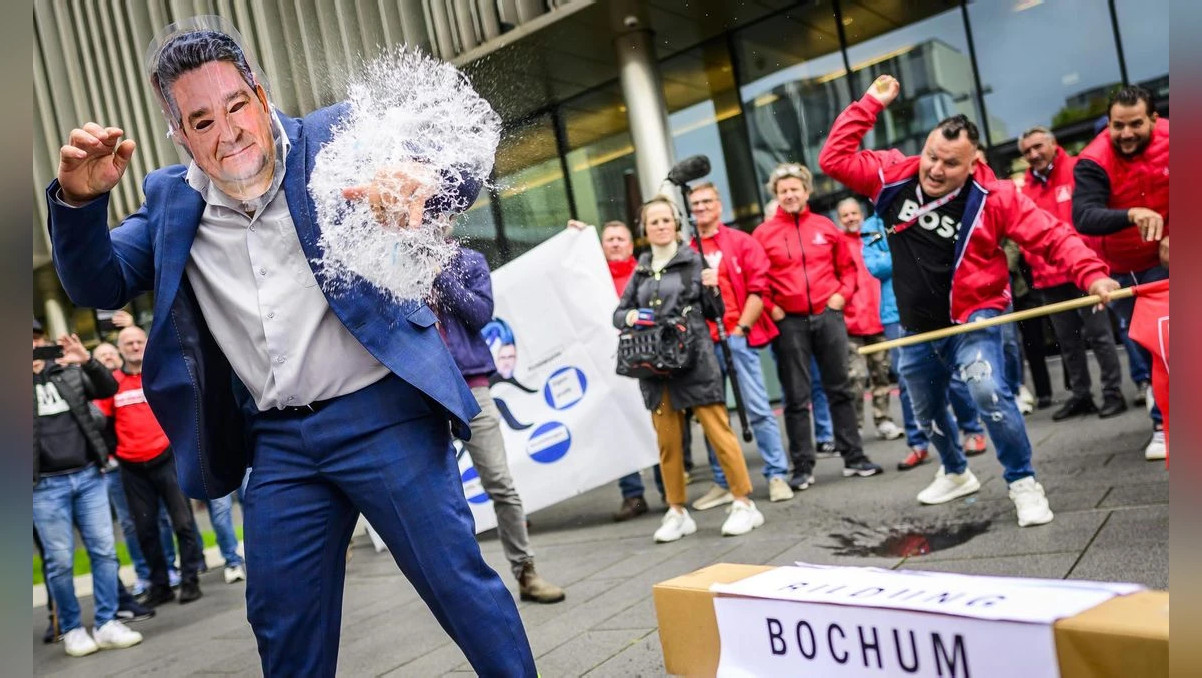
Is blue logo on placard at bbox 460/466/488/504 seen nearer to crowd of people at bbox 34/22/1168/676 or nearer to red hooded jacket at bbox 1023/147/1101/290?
crowd of people at bbox 34/22/1168/676

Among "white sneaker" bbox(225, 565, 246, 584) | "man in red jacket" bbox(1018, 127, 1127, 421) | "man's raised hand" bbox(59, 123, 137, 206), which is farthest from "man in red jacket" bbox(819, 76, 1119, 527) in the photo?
"white sneaker" bbox(225, 565, 246, 584)

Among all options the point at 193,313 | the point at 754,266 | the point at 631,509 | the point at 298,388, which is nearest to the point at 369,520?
the point at 298,388

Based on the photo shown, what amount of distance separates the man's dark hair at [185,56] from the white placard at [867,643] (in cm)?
137

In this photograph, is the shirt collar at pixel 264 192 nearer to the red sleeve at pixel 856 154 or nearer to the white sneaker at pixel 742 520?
the red sleeve at pixel 856 154

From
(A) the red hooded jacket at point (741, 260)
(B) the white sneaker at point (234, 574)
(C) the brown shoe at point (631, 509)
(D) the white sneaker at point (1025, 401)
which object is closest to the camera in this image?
(A) the red hooded jacket at point (741, 260)

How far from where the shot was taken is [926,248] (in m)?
3.24

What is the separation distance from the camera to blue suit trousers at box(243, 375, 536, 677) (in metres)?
1.87

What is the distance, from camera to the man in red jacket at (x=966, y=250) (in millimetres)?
2965

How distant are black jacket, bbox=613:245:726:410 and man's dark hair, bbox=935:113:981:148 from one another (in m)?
1.58

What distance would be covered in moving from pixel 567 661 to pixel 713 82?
1.62 m

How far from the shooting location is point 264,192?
6.00 feet

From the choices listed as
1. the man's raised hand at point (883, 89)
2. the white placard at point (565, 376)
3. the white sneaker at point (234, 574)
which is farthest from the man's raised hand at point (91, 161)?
the white sneaker at point (234, 574)

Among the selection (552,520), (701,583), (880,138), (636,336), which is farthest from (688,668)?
(552,520)

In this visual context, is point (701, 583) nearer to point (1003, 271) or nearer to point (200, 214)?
point (200, 214)
